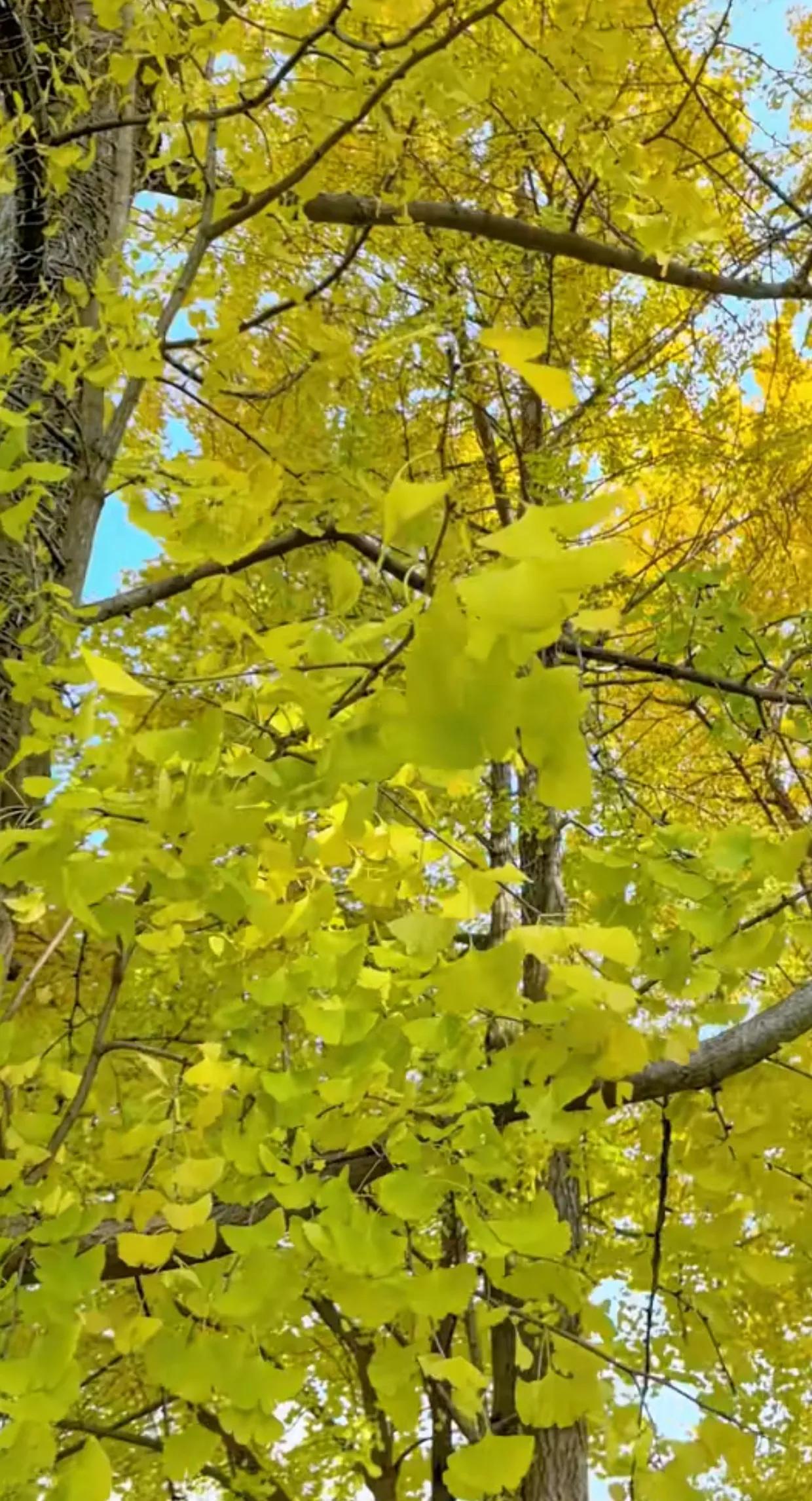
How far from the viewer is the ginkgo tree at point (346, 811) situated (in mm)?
825

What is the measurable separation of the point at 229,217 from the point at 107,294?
A: 185 millimetres

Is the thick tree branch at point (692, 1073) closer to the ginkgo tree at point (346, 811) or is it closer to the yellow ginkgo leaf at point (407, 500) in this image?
the ginkgo tree at point (346, 811)

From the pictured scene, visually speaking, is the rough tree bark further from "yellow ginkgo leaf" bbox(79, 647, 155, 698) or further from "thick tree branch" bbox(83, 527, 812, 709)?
"yellow ginkgo leaf" bbox(79, 647, 155, 698)

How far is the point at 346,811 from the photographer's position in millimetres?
908

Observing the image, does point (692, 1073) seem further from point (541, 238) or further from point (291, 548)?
point (541, 238)

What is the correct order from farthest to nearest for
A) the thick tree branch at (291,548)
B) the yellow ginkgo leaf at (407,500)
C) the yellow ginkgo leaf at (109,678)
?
the thick tree branch at (291,548) < the yellow ginkgo leaf at (109,678) < the yellow ginkgo leaf at (407,500)

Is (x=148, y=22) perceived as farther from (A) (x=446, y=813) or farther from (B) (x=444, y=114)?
(A) (x=446, y=813)

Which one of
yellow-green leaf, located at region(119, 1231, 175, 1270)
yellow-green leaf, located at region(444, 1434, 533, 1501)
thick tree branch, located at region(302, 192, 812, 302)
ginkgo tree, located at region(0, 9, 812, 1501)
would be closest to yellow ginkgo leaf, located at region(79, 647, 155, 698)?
ginkgo tree, located at region(0, 9, 812, 1501)

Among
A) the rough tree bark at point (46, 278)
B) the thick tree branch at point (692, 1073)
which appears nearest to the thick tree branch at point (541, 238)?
→ the rough tree bark at point (46, 278)

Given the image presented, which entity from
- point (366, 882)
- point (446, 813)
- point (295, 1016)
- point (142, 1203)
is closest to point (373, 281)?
point (446, 813)

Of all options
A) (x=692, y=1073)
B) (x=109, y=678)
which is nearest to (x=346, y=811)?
(x=109, y=678)

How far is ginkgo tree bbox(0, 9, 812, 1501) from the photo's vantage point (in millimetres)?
825

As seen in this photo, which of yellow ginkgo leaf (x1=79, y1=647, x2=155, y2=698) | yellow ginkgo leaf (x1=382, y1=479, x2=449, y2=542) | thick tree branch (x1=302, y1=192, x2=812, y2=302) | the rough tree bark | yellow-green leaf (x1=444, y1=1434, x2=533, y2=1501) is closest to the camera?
yellow ginkgo leaf (x1=382, y1=479, x2=449, y2=542)

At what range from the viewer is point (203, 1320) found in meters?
1.14
